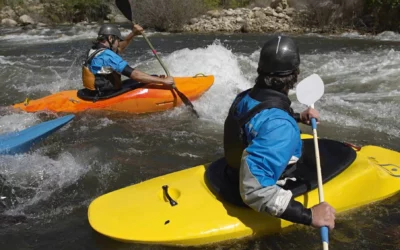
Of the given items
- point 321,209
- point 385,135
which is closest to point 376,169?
point 321,209

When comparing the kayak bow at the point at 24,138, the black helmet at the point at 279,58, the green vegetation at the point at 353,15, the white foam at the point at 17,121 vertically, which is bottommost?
the green vegetation at the point at 353,15

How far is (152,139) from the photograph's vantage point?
15.6 ft

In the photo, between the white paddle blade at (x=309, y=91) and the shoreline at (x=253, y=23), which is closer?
the white paddle blade at (x=309, y=91)

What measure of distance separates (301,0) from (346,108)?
11760mm

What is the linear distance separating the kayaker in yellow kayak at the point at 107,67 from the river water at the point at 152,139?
36cm

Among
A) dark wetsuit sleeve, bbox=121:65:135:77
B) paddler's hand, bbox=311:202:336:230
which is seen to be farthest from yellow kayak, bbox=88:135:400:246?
dark wetsuit sleeve, bbox=121:65:135:77

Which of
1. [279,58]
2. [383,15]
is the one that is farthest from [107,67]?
[383,15]

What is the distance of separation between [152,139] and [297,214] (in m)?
2.78

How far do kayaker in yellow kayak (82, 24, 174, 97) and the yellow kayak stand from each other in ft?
7.97

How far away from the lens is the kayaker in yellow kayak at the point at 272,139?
213 cm

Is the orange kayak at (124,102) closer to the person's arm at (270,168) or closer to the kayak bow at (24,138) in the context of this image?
the kayak bow at (24,138)

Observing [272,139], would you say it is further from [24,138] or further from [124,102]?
[124,102]

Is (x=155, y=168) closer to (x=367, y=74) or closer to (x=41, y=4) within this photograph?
(x=367, y=74)

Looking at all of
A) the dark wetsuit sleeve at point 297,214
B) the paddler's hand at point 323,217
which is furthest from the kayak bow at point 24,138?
the paddler's hand at point 323,217
